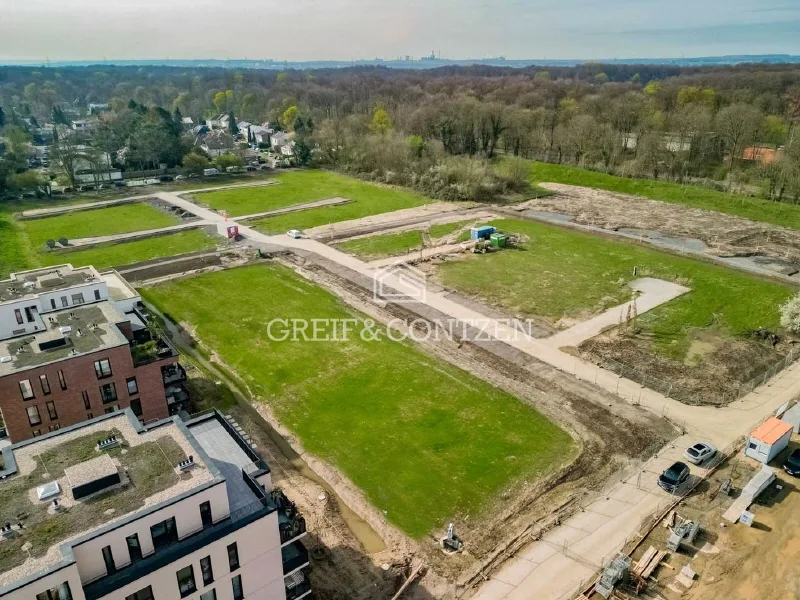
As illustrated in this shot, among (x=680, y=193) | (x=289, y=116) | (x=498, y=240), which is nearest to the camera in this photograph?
(x=498, y=240)

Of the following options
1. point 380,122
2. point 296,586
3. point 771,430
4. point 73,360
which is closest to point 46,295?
point 73,360

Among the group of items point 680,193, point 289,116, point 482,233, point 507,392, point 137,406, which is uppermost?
point 289,116

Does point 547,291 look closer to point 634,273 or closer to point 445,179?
point 634,273

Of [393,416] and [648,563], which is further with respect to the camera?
[393,416]

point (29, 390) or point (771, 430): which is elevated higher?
point (29, 390)

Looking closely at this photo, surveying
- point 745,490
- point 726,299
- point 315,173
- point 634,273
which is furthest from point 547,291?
point 315,173

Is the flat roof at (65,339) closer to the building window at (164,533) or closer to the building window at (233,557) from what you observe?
the building window at (164,533)

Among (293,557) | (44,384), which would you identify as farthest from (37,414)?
(293,557)

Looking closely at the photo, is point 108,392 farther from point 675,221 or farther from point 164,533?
point 675,221

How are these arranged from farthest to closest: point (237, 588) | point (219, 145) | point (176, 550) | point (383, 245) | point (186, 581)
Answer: point (219, 145) < point (383, 245) < point (237, 588) < point (186, 581) < point (176, 550)
